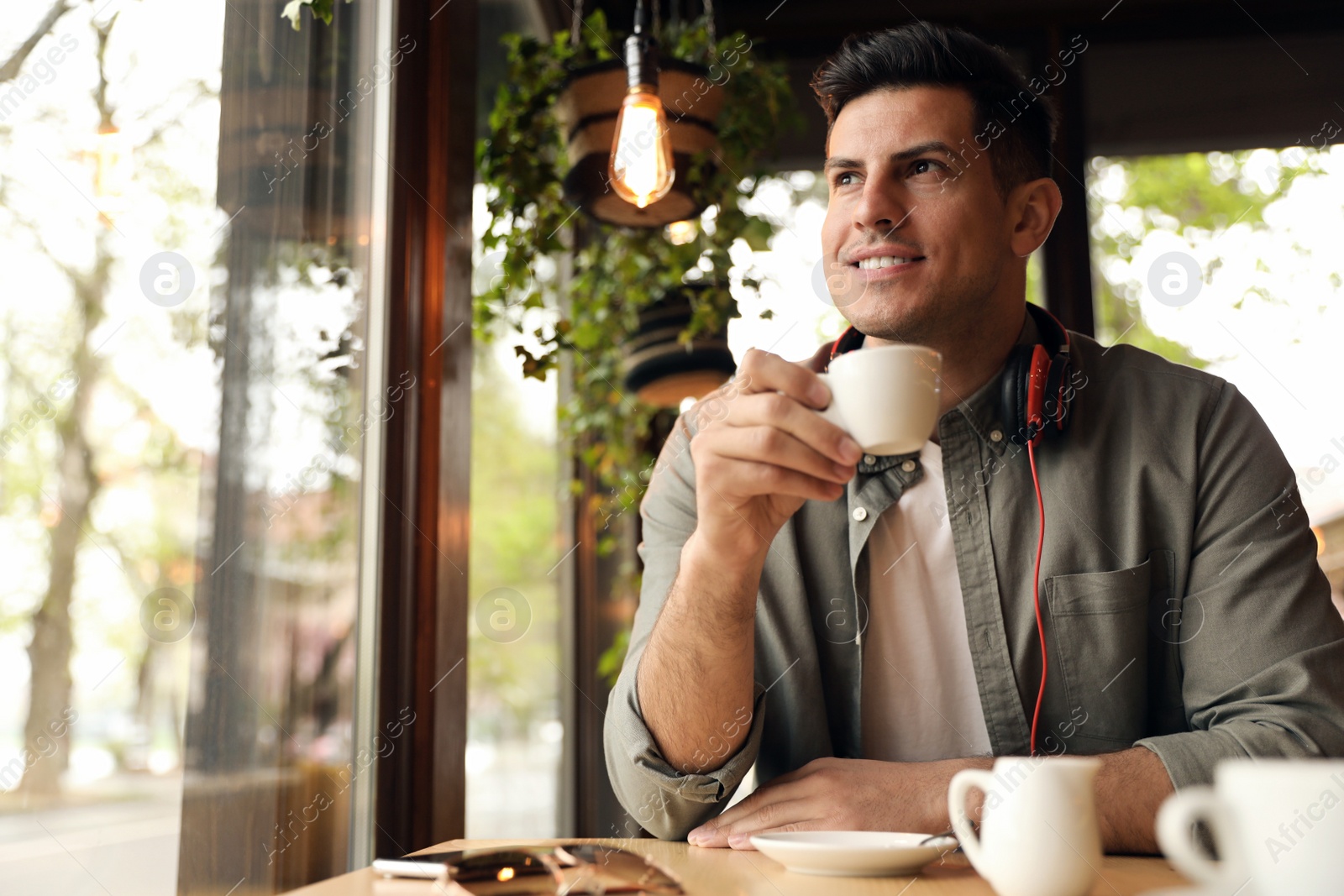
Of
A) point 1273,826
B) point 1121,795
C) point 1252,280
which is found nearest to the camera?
point 1273,826

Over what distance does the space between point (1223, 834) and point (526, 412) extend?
2613 mm

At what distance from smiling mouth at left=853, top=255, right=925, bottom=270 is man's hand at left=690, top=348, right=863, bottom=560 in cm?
57

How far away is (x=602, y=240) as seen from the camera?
3.59 m

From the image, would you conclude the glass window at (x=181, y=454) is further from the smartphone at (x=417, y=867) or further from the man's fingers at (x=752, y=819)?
the man's fingers at (x=752, y=819)

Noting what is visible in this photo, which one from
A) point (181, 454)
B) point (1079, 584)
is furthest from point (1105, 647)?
point (181, 454)

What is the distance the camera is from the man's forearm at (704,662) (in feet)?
3.87

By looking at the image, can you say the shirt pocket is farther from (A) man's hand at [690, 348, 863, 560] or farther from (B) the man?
(A) man's hand at [690, 348, 863, 560]

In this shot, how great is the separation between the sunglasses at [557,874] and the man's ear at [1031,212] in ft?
4.20

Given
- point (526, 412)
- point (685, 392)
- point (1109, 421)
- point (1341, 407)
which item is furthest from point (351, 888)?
point (1341, 407)

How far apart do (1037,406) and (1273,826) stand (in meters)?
0.98

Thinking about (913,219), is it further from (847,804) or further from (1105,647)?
(847,804)

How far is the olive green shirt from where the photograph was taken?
1.29m

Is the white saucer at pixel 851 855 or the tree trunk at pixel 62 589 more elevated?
the tree trunk at pixel 62 589

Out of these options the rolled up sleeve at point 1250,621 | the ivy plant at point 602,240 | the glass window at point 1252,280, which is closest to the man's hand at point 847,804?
the rolled up sleeve at point 1250,621
